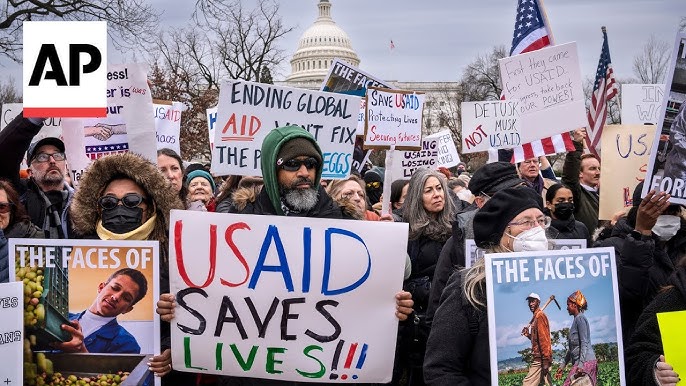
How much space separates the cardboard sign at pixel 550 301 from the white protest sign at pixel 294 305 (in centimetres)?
68

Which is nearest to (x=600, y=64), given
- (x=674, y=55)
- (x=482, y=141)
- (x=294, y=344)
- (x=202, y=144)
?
(x=482, y=141)

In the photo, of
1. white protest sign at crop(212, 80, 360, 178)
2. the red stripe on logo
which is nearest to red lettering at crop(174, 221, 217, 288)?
the red stripe on logo

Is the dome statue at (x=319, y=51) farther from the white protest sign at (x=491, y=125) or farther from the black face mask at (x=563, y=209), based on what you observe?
the black face mask at (x=563, y=209)

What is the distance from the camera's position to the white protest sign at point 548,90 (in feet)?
28.7

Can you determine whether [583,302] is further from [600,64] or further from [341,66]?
[600,64]

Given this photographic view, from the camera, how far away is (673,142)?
4531 mm

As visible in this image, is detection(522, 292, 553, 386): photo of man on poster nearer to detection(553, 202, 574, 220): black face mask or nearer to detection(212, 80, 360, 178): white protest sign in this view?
detection(553, 202, 574, 220): black face mask

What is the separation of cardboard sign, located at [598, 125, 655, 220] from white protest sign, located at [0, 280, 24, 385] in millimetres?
4059

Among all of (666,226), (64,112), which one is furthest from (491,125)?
(64,112)

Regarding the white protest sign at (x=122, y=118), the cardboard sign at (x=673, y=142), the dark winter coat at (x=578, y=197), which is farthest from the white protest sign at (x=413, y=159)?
the cardboard sign at (x=673, y=142)

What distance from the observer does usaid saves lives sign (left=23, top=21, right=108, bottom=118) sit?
5789mm

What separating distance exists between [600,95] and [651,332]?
314 inches

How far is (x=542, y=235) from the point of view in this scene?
358 cm

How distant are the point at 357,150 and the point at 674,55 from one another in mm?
5281
